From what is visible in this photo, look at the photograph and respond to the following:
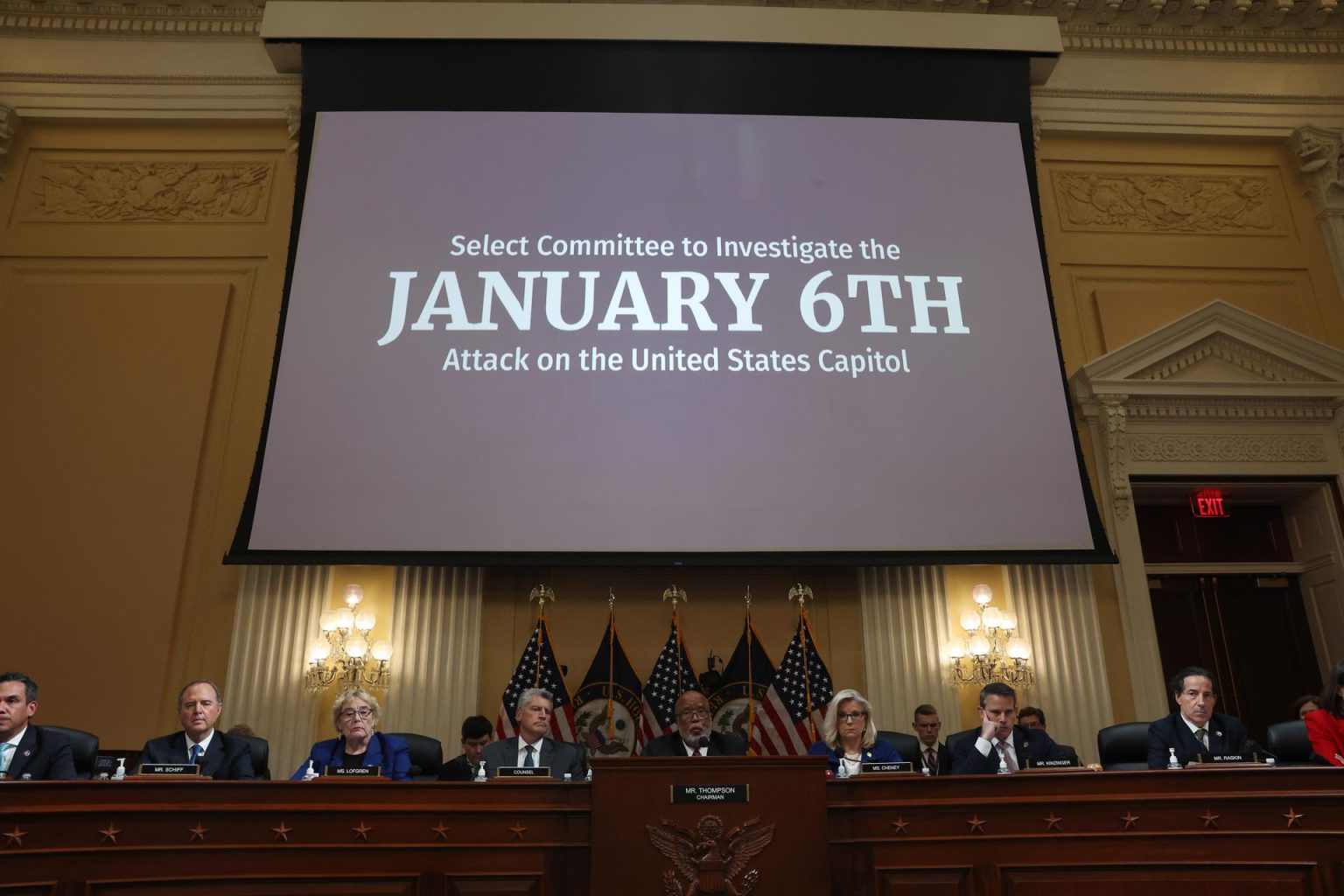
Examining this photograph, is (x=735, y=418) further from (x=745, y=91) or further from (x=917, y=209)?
(x=745, y=91)

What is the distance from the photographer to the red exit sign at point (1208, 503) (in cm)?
716

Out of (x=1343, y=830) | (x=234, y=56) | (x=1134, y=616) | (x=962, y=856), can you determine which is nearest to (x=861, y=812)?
(x=962, y=856)

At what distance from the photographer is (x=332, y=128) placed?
23.0 ft

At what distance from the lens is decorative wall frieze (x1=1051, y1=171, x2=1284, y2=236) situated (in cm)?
767

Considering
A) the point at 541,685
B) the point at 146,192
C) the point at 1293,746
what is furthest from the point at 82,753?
the point at 1293,746

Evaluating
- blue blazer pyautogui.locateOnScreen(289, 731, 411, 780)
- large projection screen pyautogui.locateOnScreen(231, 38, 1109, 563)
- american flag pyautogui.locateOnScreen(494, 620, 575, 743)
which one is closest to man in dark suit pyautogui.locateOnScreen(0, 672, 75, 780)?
blue blazer pyautogui.locateOnScreen(289, 731, 411, 780)

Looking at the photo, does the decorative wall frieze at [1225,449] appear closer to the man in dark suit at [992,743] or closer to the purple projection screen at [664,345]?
the purple projection screen at [664,345]

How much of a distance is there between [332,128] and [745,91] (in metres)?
2.93

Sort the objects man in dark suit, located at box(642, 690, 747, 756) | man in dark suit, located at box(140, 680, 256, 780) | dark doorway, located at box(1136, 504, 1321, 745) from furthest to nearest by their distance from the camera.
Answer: dark doorway, located at box(1136, 504, 1321, 745)
man in dark suit, located at box(642, 690, 747, 756)
man in dark suit, located at box(140, 680, 256, 780)

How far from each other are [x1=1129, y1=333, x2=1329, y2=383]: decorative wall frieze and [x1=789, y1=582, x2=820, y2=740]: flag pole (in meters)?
3.09

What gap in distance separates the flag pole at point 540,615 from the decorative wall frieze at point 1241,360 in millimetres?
4562

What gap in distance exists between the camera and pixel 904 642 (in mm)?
6297

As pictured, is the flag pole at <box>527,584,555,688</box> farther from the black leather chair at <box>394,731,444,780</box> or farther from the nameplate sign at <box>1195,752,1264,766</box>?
the nameplate sign at <box>1195,752,1264,766</box>

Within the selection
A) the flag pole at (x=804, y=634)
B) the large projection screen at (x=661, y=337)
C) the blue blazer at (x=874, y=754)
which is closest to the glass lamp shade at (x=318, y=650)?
the large projection screen at (x=661, y=337)
